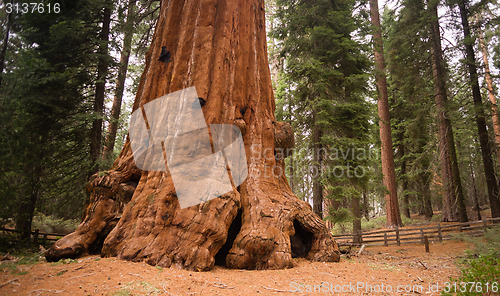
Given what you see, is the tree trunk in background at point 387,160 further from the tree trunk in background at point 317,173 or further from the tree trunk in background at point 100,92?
the tree trunk in background at point 100,92

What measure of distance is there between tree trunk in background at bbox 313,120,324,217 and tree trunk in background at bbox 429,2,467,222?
25.3 ft

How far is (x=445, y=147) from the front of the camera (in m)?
15.1

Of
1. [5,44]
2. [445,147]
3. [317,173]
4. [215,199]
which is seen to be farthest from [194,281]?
[445,147]

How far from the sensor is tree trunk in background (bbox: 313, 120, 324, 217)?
11641 millimetres

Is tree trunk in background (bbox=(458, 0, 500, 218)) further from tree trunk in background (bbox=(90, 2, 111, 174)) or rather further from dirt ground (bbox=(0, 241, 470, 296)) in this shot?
tree trunk in background (bbox=(90, 2, 111, 174))

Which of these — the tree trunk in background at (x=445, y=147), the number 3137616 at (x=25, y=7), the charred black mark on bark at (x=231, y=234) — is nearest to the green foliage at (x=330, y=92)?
the tree trunk in background at (x=445, y=147)

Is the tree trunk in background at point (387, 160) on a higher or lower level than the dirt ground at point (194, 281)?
higher

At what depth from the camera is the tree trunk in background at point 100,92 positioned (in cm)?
1030

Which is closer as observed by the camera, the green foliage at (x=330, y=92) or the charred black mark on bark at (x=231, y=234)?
the charred black mark on bark at (x=231, y=234)

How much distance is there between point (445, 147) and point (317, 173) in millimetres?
8533

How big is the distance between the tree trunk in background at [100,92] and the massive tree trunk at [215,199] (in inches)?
156

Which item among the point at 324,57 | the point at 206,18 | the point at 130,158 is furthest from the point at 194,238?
the point at 324,57

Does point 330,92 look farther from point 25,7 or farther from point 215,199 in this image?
point 25,7

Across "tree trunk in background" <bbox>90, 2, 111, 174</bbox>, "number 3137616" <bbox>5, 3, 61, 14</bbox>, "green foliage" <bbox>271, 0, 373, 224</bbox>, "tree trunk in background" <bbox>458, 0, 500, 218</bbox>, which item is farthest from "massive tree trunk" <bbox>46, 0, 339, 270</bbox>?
"tree trunk in background" <bbox>458, 0, 500, 218</bbox>
